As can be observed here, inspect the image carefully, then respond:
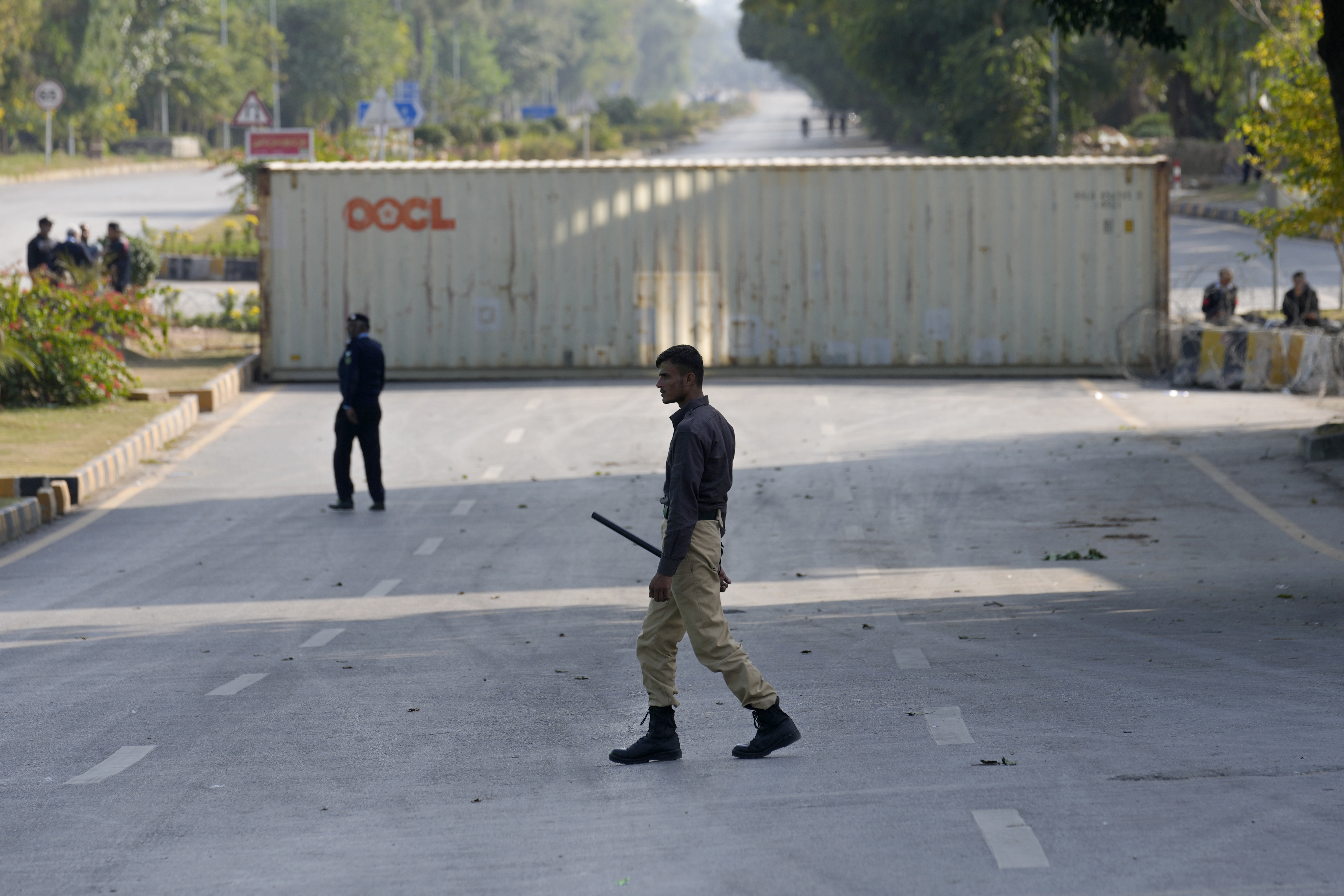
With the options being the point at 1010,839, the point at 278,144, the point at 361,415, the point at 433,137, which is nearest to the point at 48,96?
the point at 433,137

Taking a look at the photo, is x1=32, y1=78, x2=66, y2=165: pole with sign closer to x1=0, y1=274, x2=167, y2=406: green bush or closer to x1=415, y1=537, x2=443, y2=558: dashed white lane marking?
x1=0, y1=274, x2=167, y2=406: green bush

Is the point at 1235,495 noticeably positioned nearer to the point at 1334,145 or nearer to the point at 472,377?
the point at 1334,145

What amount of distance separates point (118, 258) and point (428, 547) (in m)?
14.3

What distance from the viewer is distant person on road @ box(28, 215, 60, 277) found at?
23984 mm

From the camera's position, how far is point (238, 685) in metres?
8.07

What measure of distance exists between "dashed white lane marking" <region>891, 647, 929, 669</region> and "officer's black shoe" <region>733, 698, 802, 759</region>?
1882mm

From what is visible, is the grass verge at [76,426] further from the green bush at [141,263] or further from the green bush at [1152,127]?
the green bush at [1152,127]

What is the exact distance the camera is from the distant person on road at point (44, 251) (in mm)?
23984

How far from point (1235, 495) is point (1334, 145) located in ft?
17.0

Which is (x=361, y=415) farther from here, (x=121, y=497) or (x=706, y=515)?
(x=706, y=515)

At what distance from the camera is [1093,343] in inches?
861

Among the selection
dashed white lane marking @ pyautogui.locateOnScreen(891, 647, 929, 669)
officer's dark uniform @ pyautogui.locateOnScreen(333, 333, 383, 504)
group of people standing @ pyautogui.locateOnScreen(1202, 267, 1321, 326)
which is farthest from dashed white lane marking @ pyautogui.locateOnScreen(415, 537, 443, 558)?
group of people standing @ pyautogui.locateOnScreen(1202, 267, 1321, 326)

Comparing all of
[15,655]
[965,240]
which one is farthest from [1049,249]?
[15,655]

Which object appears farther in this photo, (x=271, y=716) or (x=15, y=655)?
(x=15, y=655)
